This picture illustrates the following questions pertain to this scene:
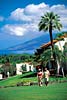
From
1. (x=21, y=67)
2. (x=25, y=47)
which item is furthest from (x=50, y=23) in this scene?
(x=25, y=47)

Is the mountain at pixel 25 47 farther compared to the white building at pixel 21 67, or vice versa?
the white building at pixel 21 67

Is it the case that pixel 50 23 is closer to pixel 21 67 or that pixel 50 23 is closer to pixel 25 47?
pixel 21 67

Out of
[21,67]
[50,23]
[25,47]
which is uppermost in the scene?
[50,23]

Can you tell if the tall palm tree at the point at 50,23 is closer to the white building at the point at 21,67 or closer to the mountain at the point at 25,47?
the mountain at the point at 25,47

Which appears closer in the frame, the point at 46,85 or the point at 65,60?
the point at 46,85

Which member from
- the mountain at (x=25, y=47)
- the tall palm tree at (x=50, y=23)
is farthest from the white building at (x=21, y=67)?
the mountain at (x=25, y=47)

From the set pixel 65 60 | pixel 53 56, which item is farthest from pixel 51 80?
pixel 53 56

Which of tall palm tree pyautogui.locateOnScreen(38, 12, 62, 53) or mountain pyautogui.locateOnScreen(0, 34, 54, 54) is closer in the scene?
mountain pyautogui.locateOnScreen(0, 34, 54, 54)

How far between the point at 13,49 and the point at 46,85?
251cm

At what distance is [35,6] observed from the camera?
11406 millimetres

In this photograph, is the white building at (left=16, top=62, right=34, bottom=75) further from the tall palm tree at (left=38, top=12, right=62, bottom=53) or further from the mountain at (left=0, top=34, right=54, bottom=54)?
the mountain at (left=0, top=34, right=54, bottom=54)

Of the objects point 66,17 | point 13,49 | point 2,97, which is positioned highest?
point 66,17

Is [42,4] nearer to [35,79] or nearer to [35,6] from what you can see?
[35,6]

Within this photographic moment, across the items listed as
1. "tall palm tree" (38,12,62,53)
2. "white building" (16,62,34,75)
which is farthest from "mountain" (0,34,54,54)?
"white building" (16,62,34,75)
